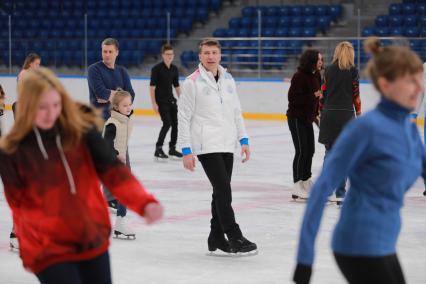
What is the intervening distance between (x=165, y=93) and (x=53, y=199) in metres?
10.1

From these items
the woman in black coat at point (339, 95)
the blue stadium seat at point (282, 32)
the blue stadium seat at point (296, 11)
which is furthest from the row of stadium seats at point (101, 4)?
the woman in black coat at point (339, 95)

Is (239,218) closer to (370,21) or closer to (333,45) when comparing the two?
(333,45)

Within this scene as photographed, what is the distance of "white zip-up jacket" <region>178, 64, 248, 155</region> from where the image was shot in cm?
644

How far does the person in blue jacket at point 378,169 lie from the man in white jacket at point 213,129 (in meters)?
3.34

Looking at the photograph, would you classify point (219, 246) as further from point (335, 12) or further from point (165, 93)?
point (335, 12)

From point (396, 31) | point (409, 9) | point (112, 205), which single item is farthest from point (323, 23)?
point (112, 205)

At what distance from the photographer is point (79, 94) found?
76.4ft

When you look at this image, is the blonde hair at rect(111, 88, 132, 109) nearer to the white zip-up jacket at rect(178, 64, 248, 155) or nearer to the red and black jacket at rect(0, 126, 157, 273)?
the white zip-up jacket at rect(178, 64, 248, 155)

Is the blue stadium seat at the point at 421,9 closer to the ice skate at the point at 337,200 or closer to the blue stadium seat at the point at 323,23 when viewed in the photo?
the blue stadium seat at the point at 323,23

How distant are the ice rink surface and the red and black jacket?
2662mm

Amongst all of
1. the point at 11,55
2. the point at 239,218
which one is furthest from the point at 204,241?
the point at 11,55

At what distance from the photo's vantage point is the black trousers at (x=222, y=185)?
6.44 metres

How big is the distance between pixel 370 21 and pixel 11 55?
30.9ft

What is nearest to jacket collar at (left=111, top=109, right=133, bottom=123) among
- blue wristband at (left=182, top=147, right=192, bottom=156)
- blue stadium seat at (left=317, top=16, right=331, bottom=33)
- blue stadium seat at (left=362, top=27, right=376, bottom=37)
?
blue wristband at (left=182, top=147, right=192, bottom=156)
